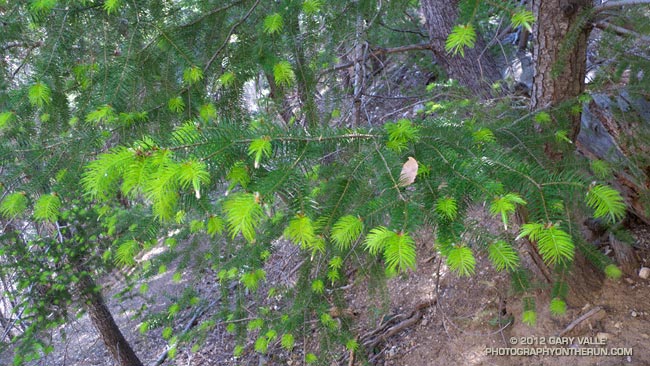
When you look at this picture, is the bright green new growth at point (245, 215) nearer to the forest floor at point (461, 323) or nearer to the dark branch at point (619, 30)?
the forest floor at point (461, 323)

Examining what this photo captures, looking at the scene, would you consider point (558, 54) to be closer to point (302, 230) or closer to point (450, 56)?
point (302, 230)

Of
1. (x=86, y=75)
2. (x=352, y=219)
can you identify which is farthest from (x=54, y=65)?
(x=352, y=219)

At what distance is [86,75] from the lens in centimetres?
252

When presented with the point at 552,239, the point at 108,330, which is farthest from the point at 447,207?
the point at 108,330

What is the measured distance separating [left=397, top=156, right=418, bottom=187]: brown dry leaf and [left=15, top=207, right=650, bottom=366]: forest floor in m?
1.42

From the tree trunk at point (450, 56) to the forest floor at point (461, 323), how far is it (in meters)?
1.76

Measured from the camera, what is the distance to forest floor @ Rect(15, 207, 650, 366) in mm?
3276

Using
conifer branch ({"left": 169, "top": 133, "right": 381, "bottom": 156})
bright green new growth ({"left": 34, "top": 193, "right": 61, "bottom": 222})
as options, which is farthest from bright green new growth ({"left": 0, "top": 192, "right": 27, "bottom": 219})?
conifer branch ({"left": 169, "top": 133, "right": 381, "bottom": 156})

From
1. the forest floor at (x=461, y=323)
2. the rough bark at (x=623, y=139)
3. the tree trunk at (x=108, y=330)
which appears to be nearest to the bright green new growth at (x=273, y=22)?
the forest floor at (x=461, y=323)

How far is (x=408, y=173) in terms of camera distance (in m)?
1.62

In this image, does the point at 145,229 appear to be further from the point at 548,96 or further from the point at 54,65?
the point at 548,96

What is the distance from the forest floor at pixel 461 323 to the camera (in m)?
3.28

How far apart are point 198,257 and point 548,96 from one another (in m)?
3.49

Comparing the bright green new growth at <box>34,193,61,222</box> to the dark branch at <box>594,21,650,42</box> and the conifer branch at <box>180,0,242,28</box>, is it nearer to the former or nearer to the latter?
the conifer branch at <box>180,0,242,28</box>
